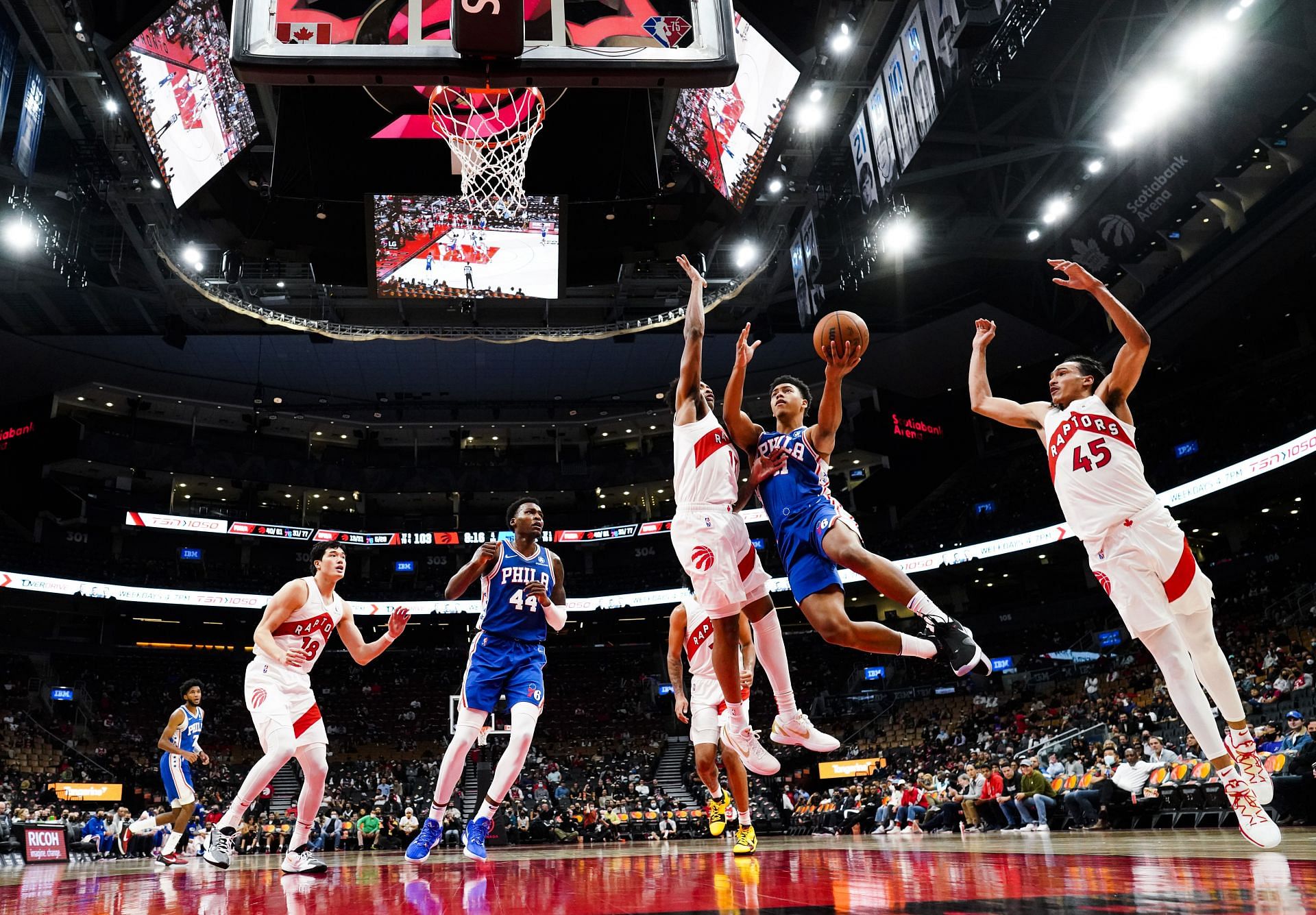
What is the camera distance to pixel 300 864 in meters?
5.41

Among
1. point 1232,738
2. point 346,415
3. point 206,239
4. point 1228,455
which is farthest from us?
point 346,415

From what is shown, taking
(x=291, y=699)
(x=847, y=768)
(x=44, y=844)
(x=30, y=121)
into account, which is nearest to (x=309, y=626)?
(x=291, y=699)

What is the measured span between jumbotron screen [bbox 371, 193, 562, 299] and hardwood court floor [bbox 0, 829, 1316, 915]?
1123 cm

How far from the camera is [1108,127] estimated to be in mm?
17500

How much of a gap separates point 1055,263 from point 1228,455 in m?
22.6

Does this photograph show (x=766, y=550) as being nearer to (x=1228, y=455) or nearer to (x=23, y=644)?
(x=1228, y=455)

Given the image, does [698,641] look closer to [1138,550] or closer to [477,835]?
[477,835]

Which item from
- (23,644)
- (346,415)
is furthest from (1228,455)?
(23,644)

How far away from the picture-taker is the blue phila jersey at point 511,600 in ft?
20.0

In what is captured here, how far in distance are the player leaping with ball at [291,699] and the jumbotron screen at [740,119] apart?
10231 millimetres

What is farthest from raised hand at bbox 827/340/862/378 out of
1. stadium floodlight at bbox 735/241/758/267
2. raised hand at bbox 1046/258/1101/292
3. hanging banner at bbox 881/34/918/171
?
stadium floodlight at bbox 735/241/758/267

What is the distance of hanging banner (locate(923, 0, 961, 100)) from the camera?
11.6 meters

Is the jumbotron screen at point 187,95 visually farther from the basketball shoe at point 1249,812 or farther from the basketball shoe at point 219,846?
the basketball shoe at point 1249,812

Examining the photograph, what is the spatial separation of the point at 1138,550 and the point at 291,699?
16.5 feet
